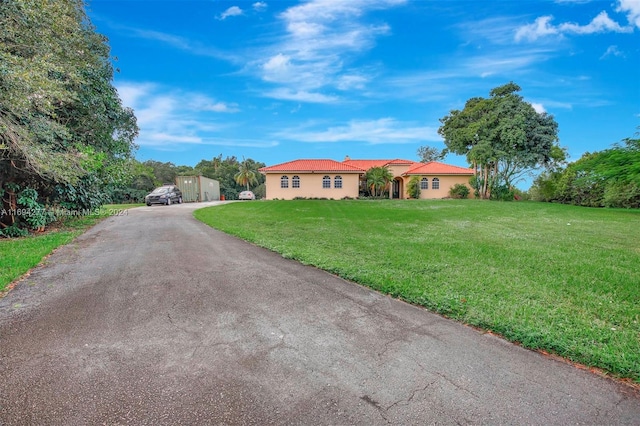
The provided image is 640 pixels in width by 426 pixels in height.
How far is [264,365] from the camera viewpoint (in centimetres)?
247

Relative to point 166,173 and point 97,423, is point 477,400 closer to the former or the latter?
point 97,423

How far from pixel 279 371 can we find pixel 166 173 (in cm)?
5413

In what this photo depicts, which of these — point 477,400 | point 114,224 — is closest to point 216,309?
point 477,400

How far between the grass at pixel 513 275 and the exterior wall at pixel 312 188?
19.2m

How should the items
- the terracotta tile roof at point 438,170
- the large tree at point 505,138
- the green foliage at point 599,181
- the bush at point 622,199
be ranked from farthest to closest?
the terracotta tile roof at point 438,170 → the large tree at point 505,138 → the bush at point 622,199 → the green foliage at point 599,181

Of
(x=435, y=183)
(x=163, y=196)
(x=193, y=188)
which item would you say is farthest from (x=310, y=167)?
(x=163, y=196)

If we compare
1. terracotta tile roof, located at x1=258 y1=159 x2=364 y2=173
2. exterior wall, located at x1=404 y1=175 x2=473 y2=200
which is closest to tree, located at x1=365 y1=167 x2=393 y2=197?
terracotta tile roof, located at x1=258 y1=159 x2=364 y2=173

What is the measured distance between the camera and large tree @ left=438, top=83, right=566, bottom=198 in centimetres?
2658

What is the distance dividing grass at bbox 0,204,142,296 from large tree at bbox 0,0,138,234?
1065 mm

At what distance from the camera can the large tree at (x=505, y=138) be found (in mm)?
26578

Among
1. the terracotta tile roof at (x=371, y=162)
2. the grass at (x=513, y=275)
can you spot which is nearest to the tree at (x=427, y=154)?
the terracotta tile roof at (x=371, y=162)

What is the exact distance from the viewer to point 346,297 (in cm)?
411

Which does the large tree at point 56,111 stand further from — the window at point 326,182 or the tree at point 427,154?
the tree at point 427,154

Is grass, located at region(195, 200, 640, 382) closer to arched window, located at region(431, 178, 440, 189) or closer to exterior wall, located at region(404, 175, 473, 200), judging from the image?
exterior wall, located at region(404, 175, 473, 200)
